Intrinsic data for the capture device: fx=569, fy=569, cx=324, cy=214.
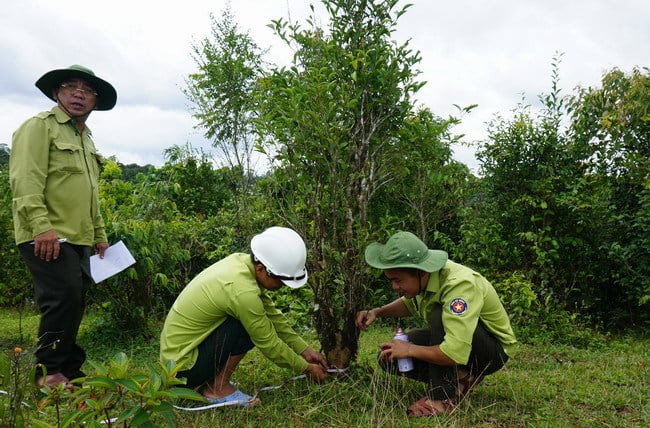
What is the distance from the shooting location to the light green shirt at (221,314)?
124 inches

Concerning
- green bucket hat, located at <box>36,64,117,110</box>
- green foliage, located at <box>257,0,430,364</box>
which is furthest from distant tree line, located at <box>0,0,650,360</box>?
green bucket hat, located at <box>36,64,117,110</box>

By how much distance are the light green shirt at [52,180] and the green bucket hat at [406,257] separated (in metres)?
1.90

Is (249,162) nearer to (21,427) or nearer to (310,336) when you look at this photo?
(310,336)

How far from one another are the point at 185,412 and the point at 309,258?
1.21 m

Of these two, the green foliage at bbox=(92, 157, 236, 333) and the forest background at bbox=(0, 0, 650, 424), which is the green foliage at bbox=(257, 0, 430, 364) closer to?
the forest background at bbox=(0, 0, 650, 424)

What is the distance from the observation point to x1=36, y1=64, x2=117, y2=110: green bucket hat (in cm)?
363

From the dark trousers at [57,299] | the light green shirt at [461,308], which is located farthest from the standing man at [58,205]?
the light green shirt at [461,308]

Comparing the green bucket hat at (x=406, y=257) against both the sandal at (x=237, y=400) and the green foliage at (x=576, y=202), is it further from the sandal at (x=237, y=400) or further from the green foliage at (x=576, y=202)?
the green foliage at (x=576, y=202)

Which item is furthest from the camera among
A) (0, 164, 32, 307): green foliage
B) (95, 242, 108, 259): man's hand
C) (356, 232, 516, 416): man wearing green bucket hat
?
(0, 164, 32, 307): green foliage

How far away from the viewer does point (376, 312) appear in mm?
3674

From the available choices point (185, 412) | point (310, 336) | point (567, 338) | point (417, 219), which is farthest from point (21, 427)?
point (417, 219)

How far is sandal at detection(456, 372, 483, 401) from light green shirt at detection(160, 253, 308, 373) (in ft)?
2.97

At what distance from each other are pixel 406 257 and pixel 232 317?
1.06 metres

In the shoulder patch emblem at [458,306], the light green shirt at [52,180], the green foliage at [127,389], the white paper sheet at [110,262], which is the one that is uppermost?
the light green shirt at [52,180]
